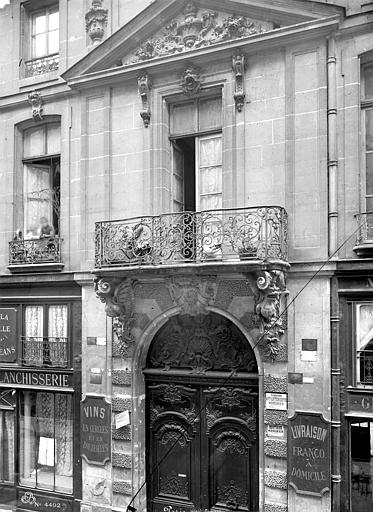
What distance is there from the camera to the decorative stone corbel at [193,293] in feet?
33.5

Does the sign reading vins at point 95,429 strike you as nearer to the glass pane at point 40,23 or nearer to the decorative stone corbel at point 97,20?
the decorative stone corbel at point 97,20

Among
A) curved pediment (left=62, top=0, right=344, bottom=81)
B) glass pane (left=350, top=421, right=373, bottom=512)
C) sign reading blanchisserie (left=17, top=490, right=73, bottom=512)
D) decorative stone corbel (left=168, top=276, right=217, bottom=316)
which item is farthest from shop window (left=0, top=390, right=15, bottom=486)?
glass pane (left=350, top=421, right=373, bottom=512)

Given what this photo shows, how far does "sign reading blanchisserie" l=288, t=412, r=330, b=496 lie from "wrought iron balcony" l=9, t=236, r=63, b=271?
5715 mm

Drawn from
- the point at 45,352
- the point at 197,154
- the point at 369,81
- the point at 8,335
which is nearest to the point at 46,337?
the point at 45,352

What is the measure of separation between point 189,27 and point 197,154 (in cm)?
238

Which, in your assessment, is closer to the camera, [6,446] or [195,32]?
[195,32]

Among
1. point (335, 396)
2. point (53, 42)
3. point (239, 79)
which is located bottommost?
point (335, 396)

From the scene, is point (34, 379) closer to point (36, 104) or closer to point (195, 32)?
point (36, 104)

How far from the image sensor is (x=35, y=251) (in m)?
12.3

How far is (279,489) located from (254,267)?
12.6 ft

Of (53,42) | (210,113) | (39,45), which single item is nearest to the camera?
(210,113)

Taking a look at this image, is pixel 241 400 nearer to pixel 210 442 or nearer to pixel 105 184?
pixel 210 442

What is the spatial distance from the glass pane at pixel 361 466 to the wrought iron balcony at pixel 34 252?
658cm

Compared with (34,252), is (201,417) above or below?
below
